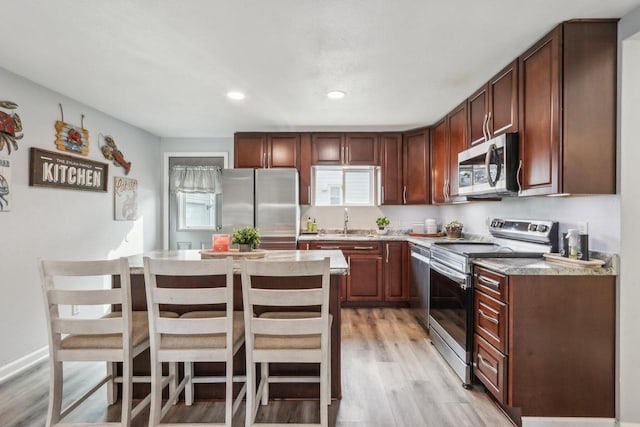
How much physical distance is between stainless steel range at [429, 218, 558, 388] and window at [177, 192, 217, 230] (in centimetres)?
326

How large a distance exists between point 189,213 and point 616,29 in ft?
16.2

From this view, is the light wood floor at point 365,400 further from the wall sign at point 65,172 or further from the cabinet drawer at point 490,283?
the wall sign at point 65,172

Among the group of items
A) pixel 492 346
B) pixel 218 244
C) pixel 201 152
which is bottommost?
pixel 492 346

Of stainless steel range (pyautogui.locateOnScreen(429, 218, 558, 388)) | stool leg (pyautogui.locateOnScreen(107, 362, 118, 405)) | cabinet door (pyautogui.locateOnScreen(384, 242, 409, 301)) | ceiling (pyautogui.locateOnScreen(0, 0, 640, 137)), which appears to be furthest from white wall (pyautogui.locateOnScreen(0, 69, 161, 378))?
stainless steel range (pyautogui.locateOnScreen(429, 218, 558, 388))

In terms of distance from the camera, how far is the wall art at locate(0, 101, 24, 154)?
2672mm

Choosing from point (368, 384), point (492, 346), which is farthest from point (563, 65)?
point (368, 384)

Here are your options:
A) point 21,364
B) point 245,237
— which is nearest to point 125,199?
point 21,364

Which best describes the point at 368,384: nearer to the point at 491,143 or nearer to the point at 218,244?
the point at 218,244

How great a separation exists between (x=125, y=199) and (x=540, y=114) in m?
4.29

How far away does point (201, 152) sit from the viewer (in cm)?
519

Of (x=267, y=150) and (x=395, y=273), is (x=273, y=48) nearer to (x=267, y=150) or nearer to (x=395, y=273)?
(x=267, y=150)

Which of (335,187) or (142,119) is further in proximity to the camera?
(335,187)

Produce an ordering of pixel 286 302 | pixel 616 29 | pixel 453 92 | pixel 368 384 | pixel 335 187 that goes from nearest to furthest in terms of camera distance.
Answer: pixel 286 302
pixel 616 29
pixel 368 384
pixel 453 92
pixel 335 187

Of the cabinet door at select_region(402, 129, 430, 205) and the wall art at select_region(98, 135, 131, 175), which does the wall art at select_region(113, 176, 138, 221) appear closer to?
the wall art at select_region(98, 135, 131, 175)
